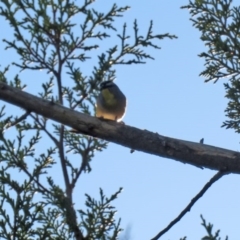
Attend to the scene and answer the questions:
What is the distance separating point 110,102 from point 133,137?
5.29 ft

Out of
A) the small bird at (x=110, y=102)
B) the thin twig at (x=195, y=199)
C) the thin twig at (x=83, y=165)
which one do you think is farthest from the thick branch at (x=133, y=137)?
the small bird at (x=110, y=102)

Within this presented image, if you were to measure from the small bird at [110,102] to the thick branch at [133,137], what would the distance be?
1225 mm

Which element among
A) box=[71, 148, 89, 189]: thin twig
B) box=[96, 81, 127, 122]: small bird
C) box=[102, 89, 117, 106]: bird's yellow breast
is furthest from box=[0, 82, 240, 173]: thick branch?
box=[102, 89, 117, 106]: bird's yellow breast

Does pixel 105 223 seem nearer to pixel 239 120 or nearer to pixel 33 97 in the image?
pixel 33 97

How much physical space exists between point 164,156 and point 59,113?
686 millimetres

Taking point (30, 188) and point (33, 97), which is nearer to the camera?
point (33, 97)

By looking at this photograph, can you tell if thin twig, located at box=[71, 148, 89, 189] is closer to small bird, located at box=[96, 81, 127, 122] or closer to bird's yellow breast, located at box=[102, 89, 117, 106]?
small bird, located at box=[96, 81, 127, 122]

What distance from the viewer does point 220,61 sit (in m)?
5.33

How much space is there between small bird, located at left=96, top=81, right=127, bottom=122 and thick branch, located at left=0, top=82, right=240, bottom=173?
1225 millimetres

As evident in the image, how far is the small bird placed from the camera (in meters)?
5.14

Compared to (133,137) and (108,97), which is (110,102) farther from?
(133,137)

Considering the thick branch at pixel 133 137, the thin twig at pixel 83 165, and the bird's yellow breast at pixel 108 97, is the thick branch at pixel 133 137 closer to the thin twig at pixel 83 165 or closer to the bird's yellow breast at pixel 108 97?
the thin twig at pixel 83 165

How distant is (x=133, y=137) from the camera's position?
3.68 metres

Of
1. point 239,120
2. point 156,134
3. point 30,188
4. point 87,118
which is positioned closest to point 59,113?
point 87,118
